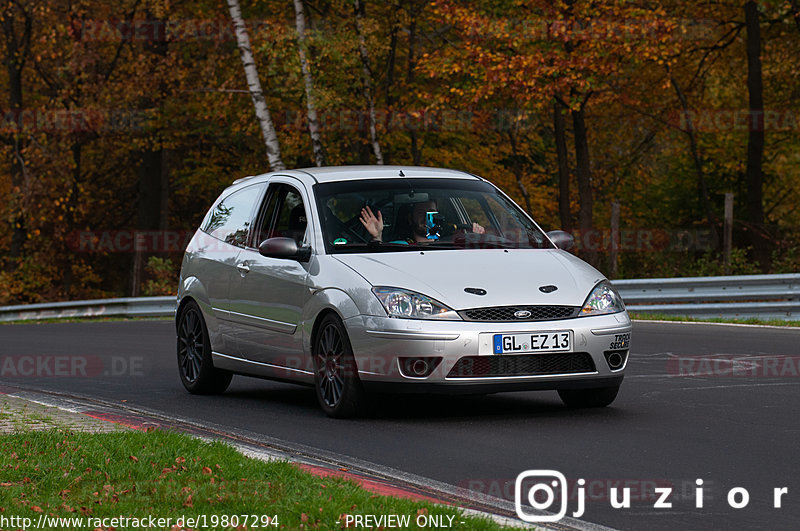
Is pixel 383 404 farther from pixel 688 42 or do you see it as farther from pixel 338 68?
pixel 688 42

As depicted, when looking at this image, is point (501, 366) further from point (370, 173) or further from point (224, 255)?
point (224, 255)

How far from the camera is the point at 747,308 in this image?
19.9m

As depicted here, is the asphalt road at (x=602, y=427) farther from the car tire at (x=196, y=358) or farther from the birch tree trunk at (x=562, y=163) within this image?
the birch tree trunk at (x=562, y=163)

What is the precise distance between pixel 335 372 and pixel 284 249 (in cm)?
106

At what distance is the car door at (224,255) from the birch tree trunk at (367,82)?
1942 cm

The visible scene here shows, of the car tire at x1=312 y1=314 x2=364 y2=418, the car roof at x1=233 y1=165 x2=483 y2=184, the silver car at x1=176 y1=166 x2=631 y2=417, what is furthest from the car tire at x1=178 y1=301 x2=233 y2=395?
the car tire at x1=312 y1=314 x2=364 y2=418

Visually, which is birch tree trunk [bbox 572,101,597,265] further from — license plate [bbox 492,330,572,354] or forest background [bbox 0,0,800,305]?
license plate [bbox 492,330,572,354]

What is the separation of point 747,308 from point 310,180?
10647 millimetres

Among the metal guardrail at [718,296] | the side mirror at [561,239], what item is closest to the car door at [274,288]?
the side mirror at [561,239]

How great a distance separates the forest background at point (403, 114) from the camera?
28047 mm

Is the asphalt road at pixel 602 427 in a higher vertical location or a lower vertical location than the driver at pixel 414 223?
lower

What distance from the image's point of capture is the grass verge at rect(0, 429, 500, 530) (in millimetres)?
5844

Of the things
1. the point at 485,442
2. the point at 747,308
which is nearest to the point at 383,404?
the point at 485,442

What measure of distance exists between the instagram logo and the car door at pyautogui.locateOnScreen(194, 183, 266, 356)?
4643 mm
